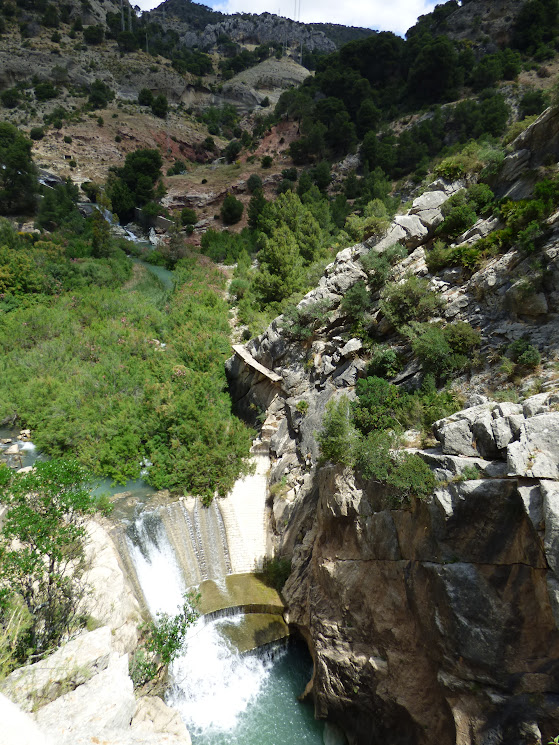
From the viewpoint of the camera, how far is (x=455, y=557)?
7.01m

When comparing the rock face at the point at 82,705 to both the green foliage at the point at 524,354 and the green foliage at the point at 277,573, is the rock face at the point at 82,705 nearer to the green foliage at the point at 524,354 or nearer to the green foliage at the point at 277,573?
the green foliage at the point at 277,573

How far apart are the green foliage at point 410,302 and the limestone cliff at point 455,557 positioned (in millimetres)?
458

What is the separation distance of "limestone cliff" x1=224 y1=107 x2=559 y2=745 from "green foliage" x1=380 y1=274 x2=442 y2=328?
1.50ft

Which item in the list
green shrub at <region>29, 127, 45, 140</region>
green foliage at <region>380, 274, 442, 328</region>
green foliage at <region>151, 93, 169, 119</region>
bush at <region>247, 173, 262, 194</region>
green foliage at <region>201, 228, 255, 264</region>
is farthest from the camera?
green foliage at <region>151, 93, 169, 119</region>

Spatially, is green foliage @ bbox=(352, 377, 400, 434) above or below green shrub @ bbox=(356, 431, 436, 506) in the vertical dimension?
above

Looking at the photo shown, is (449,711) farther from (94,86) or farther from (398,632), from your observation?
(94,86)

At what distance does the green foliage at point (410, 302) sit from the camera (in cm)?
1259

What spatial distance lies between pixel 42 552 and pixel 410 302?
12.4 m

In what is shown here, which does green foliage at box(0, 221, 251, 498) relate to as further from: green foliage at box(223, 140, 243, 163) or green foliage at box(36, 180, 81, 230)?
green foliage at box(223, 140, 243, 163)

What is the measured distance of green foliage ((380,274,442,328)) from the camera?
41.3ft

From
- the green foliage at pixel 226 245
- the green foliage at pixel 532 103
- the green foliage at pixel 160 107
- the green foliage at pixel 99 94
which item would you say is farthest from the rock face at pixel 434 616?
the green foliage at pixel 160 107

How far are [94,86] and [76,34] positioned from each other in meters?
21.9

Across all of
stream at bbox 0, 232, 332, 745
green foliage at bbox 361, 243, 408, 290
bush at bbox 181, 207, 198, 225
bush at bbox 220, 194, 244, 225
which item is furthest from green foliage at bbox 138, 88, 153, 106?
stream at bbox 0, 232, 332, 745

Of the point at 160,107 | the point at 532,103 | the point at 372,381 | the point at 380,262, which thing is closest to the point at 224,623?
the point at 372,381
